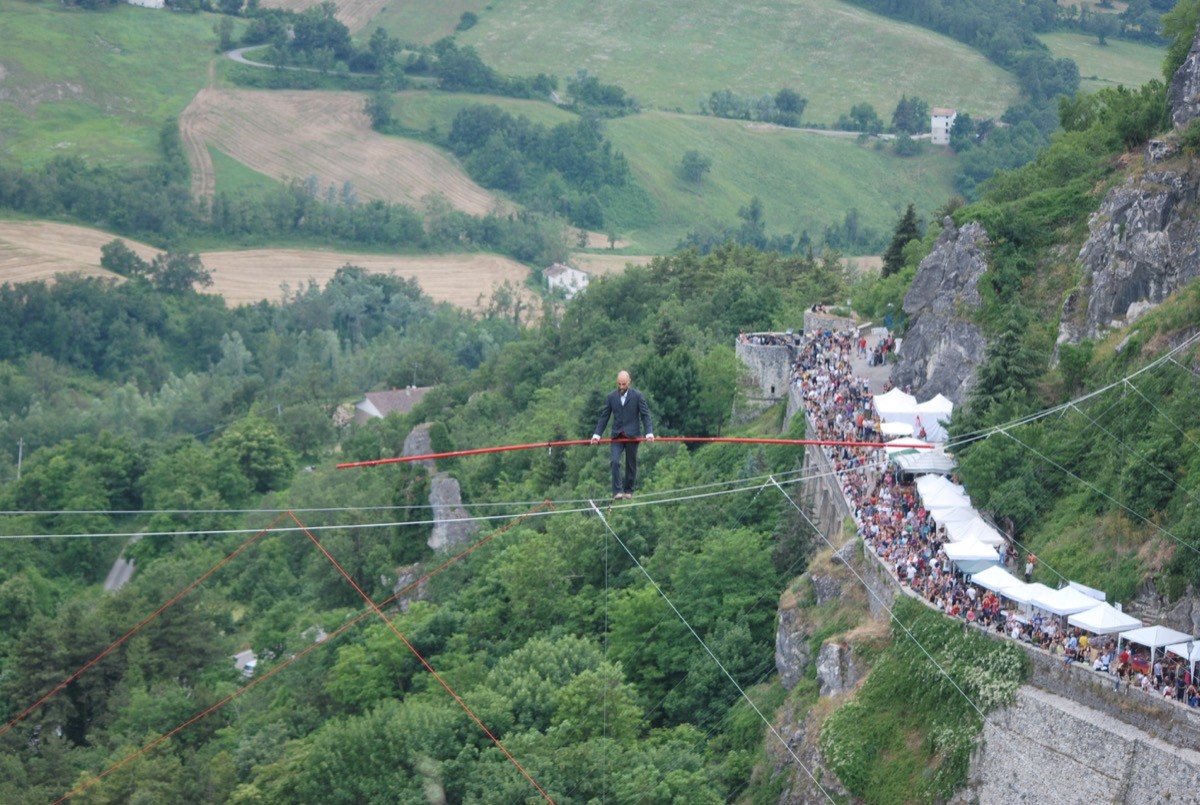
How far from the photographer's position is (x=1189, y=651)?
1320 inches

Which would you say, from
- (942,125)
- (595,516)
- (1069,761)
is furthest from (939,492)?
(942,125)

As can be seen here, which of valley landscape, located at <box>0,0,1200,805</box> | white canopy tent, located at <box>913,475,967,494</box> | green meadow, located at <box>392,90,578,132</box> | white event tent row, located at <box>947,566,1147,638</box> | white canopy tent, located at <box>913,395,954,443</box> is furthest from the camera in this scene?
green meadow, located at <box>392,90,578,132</box>

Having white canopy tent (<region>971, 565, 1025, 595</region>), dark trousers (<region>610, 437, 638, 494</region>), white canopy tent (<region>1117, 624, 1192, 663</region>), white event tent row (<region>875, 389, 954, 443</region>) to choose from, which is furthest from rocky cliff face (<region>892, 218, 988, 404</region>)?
dark trousers (<region>610, 437, 638, 494</region>)

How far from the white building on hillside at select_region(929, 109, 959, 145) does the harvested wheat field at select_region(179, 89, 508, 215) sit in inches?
1687

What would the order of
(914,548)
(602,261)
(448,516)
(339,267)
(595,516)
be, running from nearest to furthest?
(914,548)
(595,516)
(448,516)
(339,267)
(602,261)

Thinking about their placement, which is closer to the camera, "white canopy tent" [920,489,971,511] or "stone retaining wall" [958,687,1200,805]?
"stone retaining wall" [958,687,1200,805]

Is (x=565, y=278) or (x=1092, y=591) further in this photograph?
(x=565, y=278)

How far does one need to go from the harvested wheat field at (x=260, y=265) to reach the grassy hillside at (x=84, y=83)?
12645mm

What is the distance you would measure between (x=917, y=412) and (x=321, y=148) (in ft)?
476

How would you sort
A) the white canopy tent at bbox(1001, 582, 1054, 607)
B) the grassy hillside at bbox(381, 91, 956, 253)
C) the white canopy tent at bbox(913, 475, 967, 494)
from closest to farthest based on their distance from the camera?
the white canopy tent at bbox(1001, 582, 1054, 607), the white canopy tent at bbox(913, 475, 967, 494), the grassy hillside at bbox(381, 91, 956, 253)

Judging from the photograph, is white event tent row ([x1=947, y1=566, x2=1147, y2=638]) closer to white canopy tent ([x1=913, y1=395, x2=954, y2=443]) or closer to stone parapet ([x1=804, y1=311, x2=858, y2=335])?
white canopy tent ([x1=913, y1=395, x2=954, y2=443])

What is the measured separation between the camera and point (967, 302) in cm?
5422

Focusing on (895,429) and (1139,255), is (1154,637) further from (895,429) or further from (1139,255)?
(1139,255)

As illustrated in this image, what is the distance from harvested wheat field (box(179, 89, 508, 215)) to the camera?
181250mm
